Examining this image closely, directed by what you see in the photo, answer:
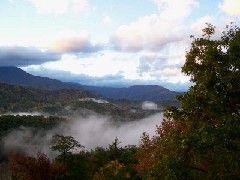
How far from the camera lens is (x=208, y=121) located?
3036 centimetres

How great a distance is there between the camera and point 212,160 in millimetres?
29859

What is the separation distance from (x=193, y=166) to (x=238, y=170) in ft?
9.75

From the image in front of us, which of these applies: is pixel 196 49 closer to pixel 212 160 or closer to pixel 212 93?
pixel 212 93

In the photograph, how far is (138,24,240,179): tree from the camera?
92.1ft

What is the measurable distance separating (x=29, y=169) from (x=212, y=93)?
73.3m

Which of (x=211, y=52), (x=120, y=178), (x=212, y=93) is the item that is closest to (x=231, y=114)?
(x=212, y=93)

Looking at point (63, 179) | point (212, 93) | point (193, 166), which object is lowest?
point (63, 179)

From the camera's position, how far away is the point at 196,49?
103ft

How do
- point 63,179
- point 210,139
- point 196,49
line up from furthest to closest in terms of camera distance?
point 63,179 → point 196,49 → point 210,139

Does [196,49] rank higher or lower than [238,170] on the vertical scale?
higher

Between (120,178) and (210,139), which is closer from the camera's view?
(210,139)

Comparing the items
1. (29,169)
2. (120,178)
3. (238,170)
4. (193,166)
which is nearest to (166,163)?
(193,166)

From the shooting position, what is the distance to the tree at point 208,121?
28.1m

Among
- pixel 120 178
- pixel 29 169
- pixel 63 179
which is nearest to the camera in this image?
pixel 120 178
